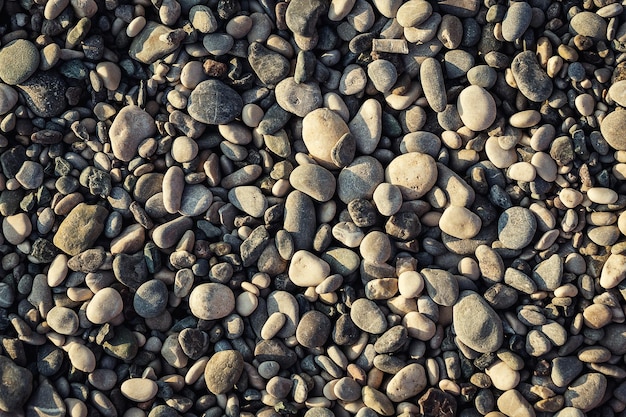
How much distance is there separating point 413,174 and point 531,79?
1.68ft

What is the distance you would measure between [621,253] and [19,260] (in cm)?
201

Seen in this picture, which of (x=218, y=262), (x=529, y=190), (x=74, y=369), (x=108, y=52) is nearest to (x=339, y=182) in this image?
(x=218, y=262)

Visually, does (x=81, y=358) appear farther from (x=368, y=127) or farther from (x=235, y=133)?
(x=368, y=127)

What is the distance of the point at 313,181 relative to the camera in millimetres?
1966

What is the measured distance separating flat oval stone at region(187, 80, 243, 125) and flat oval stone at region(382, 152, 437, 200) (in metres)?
0.59

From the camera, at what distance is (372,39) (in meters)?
2.03

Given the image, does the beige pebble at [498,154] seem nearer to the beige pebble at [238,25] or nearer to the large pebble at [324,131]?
the large pebble at [324,131]

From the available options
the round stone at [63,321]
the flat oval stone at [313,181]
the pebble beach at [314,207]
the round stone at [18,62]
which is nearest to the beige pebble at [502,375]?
the pebble beach at [314,207]

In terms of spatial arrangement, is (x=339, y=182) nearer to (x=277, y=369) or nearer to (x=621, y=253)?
(x=277, y=369)

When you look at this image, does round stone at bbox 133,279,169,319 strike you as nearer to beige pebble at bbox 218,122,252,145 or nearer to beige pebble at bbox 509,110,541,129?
beige pebble at bbox 218,122,252,145

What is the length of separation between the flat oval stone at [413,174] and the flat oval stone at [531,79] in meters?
0.40

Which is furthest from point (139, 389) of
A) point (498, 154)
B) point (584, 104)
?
point (584, 104)

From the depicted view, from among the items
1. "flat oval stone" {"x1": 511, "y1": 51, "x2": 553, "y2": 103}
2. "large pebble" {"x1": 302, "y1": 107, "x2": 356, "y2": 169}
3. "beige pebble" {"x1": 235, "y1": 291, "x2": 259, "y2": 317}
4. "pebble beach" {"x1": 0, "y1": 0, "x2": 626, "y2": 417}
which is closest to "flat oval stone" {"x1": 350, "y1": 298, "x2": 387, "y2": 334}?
"pebble beach" {"x1": 0, "y1": 0, "x2": 626, "y2": 417}

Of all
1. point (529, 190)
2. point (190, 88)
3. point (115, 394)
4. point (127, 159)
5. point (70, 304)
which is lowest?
point (115, 394)
